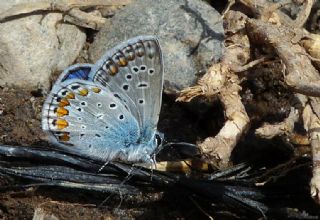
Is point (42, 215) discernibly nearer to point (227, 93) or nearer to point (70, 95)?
point (70, 95)

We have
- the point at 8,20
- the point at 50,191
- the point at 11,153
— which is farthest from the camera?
the point at 8,20

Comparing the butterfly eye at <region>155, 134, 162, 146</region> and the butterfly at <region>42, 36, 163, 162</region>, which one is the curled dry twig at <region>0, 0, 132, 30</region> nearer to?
the butterfly at <region>42, 36, 163, 162</region>

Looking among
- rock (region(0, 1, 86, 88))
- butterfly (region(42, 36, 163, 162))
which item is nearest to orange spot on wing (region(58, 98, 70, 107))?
butterfly (region(42, 36, 163, 162))

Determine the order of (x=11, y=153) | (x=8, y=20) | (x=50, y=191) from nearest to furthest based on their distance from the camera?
(x=11, y=153)
(x=50, y=191)
(x=8, y=20)

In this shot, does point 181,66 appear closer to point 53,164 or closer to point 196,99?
point 196,99

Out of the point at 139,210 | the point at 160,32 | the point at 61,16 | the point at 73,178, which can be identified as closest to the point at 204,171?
the point at 139,210

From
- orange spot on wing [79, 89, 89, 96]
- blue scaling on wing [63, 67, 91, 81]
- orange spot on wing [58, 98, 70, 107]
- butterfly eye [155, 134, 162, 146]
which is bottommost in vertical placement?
butterfly eye [155, 134, 162, 146]

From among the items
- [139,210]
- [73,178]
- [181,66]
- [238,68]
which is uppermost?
[238,68]
